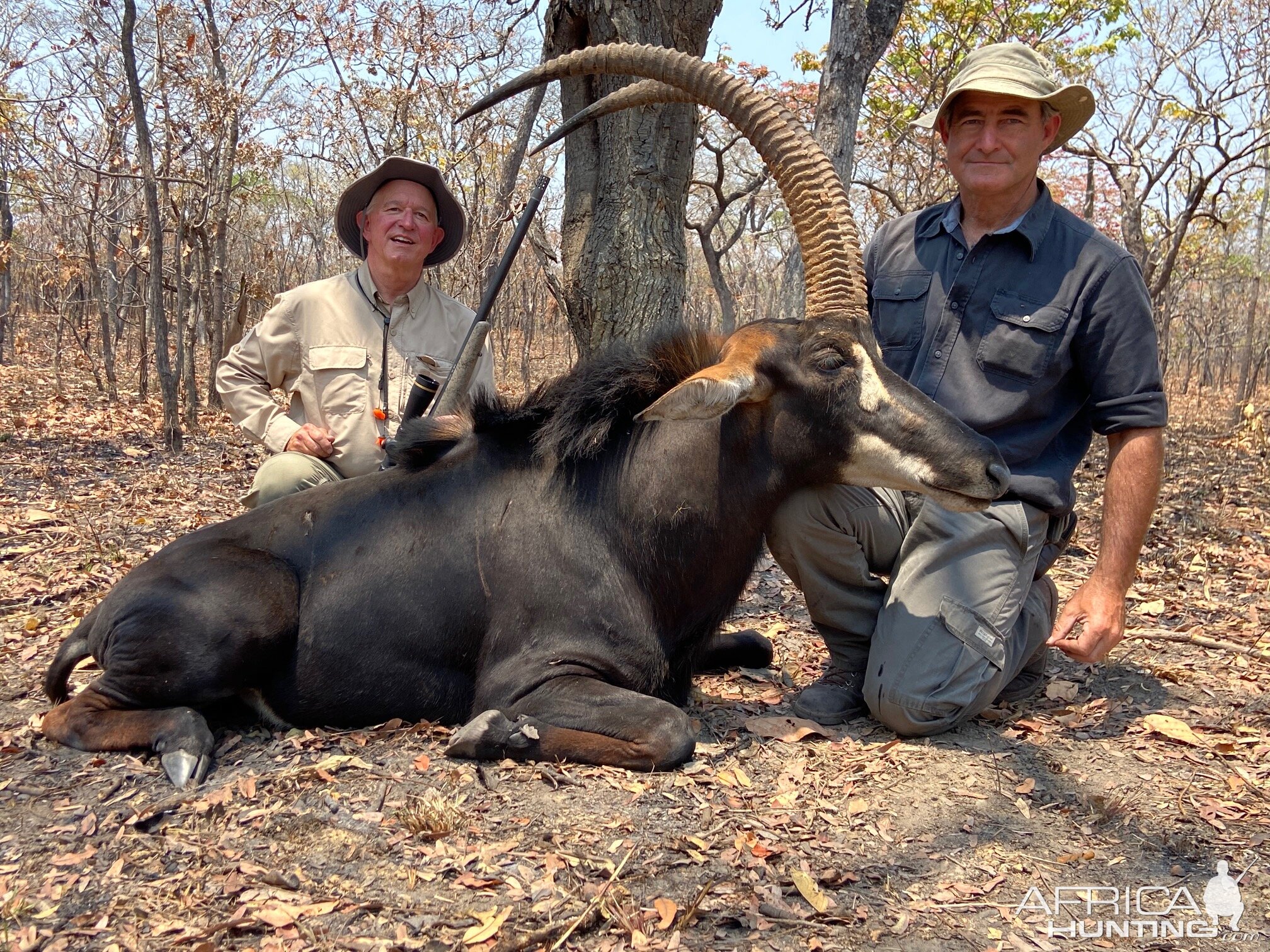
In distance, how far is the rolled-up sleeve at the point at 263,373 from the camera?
18.6 ft

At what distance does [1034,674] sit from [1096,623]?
85 cm

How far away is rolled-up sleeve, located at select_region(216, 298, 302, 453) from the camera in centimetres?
568

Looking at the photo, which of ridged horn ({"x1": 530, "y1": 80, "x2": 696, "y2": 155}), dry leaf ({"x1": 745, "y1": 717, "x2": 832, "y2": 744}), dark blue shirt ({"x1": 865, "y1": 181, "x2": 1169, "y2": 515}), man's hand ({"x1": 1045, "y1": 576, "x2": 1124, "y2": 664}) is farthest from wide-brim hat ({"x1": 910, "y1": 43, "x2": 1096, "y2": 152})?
dry leaf ({"x1": 745, "y1": 717, "x2": 832, "y2": 744})

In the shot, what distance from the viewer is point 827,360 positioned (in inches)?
170

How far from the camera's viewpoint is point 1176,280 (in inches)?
1081

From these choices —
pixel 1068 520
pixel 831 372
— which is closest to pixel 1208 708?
pixel 1068 520

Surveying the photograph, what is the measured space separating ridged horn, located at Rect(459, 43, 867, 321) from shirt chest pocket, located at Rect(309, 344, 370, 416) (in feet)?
7.80

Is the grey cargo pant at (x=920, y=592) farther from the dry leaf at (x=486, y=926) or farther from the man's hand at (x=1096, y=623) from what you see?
the dry leaf at (x=486, y=926)

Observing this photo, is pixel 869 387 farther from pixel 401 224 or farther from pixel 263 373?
pixel 263 373

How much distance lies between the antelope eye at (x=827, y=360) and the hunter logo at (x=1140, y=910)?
86.6 inches

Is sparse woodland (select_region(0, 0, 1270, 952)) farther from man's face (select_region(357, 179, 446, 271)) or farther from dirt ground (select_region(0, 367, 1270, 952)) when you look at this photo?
man's face (select_region(357, 179, 446, 271))

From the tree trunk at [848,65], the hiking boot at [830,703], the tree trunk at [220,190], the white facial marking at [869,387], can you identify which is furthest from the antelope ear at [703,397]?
the tree trunk at [220,190]

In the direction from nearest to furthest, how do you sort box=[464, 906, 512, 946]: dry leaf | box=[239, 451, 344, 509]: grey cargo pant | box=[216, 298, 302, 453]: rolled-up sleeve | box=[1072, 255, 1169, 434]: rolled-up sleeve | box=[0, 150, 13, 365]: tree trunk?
box=[464, 906, 512, 946]: dry leaf → box=[1072, 255, 1169, 434]: rolled-up sleeve → box=[239, 451, 344, 509]: grey cargo pant → box=[216, 298, 302, 453]: rolled-up sleeve → box=[0, 150, 13, 365]: tree trunk

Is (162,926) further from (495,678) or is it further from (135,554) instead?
(135,554)
